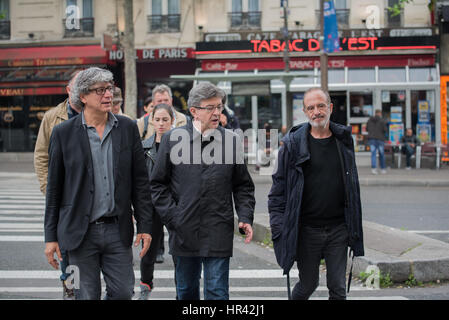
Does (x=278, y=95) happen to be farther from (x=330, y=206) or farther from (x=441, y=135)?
(x=330, y=206)

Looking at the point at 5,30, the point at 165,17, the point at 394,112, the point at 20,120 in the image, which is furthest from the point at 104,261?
the point at 5,30

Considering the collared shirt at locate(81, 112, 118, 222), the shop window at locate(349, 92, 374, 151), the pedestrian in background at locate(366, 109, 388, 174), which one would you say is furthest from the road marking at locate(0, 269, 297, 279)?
the shop window at locate(349, 92, 374, 151)

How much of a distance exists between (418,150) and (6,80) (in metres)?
15.8

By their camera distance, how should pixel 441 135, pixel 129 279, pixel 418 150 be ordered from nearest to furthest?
pixel 129 279 < pixel 418 150 < pixel 441 135

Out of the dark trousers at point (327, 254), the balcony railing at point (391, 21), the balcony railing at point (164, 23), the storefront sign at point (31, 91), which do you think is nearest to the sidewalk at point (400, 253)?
the dark trousers at point (327, 254)

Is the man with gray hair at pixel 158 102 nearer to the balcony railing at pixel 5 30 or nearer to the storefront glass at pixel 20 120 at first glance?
the storefront glass at pixel 20 120

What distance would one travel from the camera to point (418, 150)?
20.7 m

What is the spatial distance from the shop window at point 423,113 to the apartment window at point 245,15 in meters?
6.58

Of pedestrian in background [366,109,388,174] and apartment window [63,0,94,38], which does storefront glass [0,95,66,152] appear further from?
pedestrian in background [366,109,388,174]

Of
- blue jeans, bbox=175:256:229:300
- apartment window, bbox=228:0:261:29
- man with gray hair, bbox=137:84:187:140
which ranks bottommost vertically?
blue jeans, bbox=175:256:229:300

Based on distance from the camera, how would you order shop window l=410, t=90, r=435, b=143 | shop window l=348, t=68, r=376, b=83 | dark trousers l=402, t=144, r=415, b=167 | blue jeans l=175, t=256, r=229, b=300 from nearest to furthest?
blue jeans l=175, t=256, r=229, b=300, dark trousers l=402, t=144, r=415, b=167, shop window l=410, t=90, r=435, b=143, shop window l=348, t=68, r=376, b=83

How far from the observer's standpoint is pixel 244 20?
25.0 meters

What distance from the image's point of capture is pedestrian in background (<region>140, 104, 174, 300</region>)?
6.09 metres
